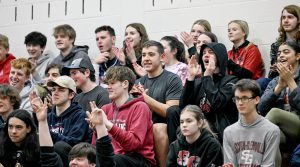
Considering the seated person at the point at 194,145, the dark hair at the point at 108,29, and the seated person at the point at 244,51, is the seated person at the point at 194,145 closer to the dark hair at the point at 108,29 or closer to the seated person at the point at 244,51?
the seated person at the point at 244,51

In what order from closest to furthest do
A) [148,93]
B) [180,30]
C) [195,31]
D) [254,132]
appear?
1. [254,132]
2. [148,93]
3. [195,31]
4. [180,30]

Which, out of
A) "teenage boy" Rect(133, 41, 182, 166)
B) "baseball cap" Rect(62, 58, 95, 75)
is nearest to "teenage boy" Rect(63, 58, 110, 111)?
"baseball cap" Rect(62, 58, 95, 75)

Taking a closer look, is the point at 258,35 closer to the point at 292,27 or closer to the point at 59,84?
A: the point at 292,27

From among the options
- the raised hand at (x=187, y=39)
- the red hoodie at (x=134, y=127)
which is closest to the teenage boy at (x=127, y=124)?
the red hoodie at (x=134, y=127)

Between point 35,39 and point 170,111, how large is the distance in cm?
328

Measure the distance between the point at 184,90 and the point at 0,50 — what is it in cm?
333

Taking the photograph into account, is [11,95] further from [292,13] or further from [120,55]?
[292,13]

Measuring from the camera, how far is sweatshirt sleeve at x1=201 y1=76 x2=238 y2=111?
6141mm

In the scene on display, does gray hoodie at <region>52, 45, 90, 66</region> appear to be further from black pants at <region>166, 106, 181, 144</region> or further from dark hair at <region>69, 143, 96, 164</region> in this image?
dark hair at <region>69, 143, 96, 164</region>

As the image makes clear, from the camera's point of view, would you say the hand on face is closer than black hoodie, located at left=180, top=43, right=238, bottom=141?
No

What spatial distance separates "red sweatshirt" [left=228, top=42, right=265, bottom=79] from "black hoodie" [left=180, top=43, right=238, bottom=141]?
36.7 inches

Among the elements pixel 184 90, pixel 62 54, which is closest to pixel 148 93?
pixel 184 90

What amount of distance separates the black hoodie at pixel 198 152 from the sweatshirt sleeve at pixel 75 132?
94cm

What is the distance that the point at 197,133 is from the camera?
5.82 m
